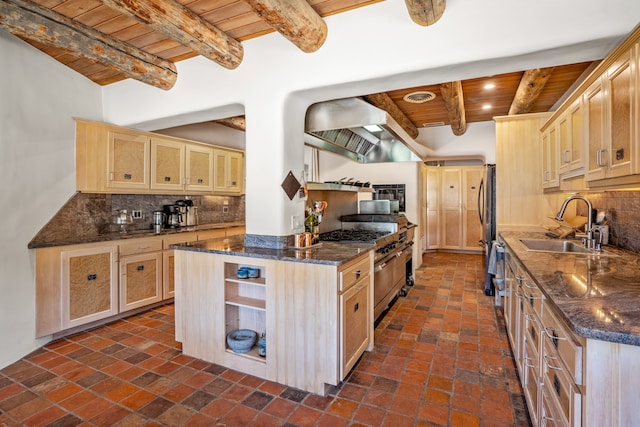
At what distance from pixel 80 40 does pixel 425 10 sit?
2.48 meters

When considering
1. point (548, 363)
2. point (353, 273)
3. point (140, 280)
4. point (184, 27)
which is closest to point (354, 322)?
point (353, 273)

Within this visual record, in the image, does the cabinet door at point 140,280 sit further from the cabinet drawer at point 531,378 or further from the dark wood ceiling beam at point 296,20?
the cabinet drawer at point 531,378

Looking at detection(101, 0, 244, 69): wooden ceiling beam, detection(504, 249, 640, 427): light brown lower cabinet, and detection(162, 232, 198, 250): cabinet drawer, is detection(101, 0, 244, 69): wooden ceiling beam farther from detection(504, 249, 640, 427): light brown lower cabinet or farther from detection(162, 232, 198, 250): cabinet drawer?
detection(504, 249, 640, 427): light brown lower cabinet

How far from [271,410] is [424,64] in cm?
234

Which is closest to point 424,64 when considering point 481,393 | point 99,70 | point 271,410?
point 481,393

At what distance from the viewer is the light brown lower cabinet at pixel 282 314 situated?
2072mm

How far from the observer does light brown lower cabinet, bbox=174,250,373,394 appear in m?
2.07

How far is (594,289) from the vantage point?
4.56ft

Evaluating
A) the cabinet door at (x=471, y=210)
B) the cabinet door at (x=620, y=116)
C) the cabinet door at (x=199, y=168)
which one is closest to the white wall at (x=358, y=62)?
the cabinet door at (x=620, y=116)

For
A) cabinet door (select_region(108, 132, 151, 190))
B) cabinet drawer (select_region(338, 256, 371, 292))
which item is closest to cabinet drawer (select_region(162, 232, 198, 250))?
cabinet door (select_region(108, 132, 151, 190))

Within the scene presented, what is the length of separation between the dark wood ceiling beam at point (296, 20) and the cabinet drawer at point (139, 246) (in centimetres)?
267

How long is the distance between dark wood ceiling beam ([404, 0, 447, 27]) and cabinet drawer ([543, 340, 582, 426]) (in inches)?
70.8

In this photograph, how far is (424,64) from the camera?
2018 mm

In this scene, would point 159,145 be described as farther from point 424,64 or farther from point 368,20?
point 424,64
